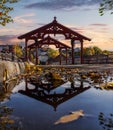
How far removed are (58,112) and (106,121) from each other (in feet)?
5.00

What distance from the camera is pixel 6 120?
290 inches

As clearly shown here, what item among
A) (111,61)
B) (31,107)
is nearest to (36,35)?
(111,61)

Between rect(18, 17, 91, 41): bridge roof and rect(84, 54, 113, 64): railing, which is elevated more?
rect(18, 17, 91, 41): bridge roof

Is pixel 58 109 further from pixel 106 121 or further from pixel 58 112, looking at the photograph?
pixel 106 121

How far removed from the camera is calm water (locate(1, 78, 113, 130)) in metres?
6.96

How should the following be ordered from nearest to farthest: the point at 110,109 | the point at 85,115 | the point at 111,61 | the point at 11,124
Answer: the point at 11,124 < the point at 85,115 < the point at 110,109 < the point at 111,61

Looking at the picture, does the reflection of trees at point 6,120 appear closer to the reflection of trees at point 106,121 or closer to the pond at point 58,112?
the pond at point 58,112

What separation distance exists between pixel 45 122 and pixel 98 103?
10.2ft

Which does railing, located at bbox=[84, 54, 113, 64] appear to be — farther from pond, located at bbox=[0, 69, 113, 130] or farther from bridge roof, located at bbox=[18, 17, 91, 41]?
pond, located at bbox=[0, 69, 113, 130]

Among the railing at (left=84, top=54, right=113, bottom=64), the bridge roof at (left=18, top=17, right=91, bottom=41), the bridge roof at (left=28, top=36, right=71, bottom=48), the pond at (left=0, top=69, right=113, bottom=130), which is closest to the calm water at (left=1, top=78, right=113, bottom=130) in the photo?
the pond at (left=0, top=69, right=113, bottom=130)

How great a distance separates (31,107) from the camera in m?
9.27

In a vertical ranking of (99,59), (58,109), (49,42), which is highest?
(49,42)

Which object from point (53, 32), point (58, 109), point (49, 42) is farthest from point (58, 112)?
point (49, 42)

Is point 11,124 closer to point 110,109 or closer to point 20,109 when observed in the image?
point 20,109
